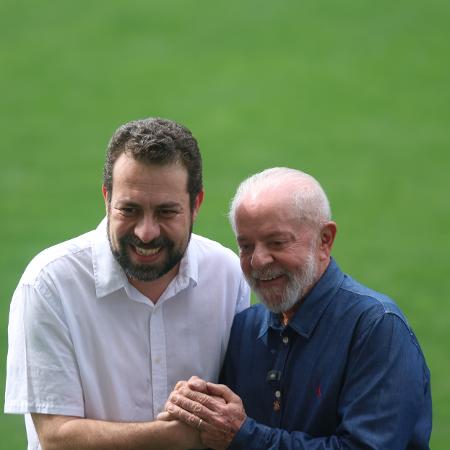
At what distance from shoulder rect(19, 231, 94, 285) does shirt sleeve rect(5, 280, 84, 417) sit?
1.6 inches

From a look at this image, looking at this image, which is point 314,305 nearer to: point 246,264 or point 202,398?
point 246,264

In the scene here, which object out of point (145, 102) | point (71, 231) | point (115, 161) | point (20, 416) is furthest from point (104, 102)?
point (115, 161)

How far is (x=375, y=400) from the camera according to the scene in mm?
3686

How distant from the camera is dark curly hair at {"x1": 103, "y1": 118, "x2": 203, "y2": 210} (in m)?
3.86

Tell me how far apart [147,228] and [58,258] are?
35 cm

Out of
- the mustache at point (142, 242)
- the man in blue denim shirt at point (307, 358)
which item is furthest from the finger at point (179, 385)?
the mustache at point (142, 242)

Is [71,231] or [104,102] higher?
[104,102]

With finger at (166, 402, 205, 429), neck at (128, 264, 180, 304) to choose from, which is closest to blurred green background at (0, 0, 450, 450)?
neck at (128, 264, 180, 304)

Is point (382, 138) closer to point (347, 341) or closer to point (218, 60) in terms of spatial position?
point (218, 60)

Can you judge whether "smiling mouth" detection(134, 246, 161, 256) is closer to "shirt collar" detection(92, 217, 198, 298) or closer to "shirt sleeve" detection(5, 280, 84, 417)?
"shirt collar" detection(92, 217, 198, 298)

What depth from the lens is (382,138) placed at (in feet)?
36.9

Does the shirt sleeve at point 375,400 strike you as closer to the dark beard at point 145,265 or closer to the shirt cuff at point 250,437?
the shirt cuff at point 250,437

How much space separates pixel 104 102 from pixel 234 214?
26.7ft

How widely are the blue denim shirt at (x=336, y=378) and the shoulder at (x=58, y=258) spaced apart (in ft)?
2.30
